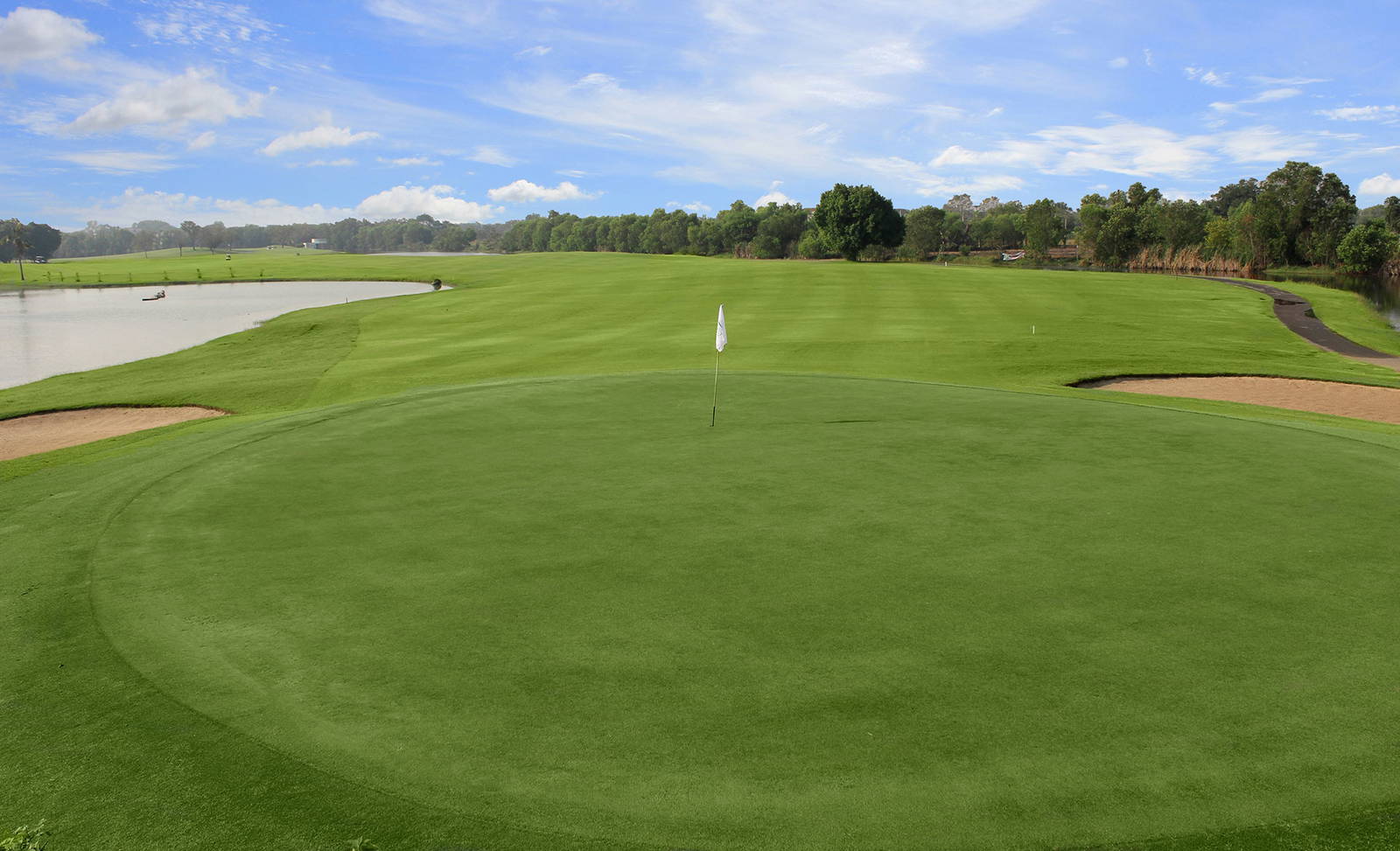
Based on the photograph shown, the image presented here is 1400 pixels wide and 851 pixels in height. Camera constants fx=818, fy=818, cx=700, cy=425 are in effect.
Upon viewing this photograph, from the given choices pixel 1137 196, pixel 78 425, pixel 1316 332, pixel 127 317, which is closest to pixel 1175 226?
pixel 1137 196

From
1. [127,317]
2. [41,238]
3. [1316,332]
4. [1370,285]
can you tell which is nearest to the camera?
[1316,332]

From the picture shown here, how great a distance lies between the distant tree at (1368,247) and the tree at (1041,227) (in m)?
34.5

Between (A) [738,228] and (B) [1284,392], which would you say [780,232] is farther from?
(B) [1284,392]

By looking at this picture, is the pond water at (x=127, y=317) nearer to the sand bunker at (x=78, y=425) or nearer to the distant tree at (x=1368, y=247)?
the sand bunker at (x=78, y=425)

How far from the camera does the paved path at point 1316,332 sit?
85.9 ft

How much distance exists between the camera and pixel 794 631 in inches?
208

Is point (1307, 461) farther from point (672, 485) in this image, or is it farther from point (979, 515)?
point (672, 485)

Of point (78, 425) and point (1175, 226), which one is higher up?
point (1175, 226)

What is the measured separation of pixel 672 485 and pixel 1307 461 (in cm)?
741

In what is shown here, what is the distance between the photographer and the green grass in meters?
3.75

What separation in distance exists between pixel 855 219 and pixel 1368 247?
48084mm

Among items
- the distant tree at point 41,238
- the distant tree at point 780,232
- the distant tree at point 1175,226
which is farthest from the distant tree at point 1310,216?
the distant tree at point 41,238

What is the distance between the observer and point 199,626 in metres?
5.52

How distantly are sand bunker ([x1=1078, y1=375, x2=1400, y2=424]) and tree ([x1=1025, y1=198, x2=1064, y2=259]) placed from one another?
313 feet
